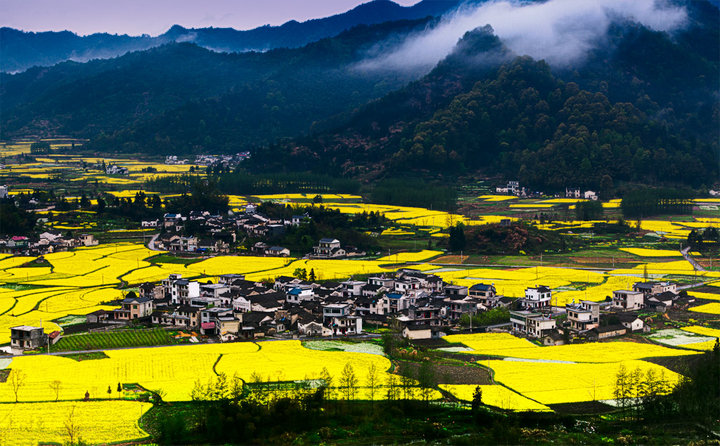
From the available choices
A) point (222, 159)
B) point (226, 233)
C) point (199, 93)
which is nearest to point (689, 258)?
point (226, 233)

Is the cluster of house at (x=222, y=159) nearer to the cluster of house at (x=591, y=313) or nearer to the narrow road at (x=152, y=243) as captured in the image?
the narrow road at (x=152, y=243)

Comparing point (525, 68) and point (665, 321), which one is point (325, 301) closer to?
point (665, 321)

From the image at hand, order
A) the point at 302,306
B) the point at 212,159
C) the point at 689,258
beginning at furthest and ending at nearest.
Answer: the point at 212,159, the point at 689,258, the point at 302,306

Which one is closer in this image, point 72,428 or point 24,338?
point 72,428

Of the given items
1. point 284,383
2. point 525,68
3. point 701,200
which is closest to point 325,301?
point 284,383

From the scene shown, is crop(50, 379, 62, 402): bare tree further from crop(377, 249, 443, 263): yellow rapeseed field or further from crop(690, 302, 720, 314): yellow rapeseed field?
crop(377, 249, 443, 263): yellow rapeseed field

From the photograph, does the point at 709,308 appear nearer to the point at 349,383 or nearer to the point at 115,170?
the point at 349,383

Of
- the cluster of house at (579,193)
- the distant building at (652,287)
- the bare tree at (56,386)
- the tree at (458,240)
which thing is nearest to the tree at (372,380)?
the bare tree at (56,386)
